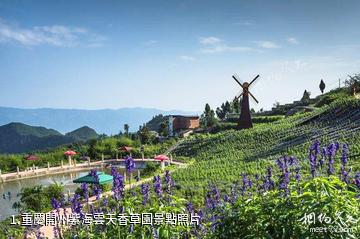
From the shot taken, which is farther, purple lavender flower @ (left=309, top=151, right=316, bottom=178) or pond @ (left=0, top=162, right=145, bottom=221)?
pond @ (left=0, top=162, right=145, bottom=221)

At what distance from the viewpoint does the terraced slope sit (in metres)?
20.5

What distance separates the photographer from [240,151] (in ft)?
102

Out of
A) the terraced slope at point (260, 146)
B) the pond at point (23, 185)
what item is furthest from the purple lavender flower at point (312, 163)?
the pond at point (23, 185)

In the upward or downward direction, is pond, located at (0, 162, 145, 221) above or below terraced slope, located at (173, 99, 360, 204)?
below

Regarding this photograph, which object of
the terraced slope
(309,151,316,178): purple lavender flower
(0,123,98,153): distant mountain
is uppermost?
(309,151,316,178): purple lavender flower

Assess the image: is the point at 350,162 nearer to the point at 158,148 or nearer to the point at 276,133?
the point at 276,133

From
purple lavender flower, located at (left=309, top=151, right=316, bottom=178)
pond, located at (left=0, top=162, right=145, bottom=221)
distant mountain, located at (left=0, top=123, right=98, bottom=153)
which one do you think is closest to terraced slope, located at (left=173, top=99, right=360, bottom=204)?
pond, located at (left=0, top=162, right=145, bottom=221)

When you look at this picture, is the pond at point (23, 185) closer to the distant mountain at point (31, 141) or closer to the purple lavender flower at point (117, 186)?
the purple lavender flower at point (117, 186)

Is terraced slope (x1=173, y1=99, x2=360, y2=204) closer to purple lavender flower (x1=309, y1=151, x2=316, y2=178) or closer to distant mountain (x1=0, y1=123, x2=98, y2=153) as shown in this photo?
purple lavender flower (x1=309, y1=151, x2=316, y2=178)

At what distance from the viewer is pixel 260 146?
103ft

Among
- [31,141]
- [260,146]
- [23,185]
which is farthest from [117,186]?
[31,141]

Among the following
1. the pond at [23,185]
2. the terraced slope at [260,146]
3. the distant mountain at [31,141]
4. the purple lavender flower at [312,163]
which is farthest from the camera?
the distant mountain at [31,141]

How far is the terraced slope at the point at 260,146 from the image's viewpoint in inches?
808

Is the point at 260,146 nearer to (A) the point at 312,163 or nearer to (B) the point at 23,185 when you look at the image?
(B) the point at 23,185
